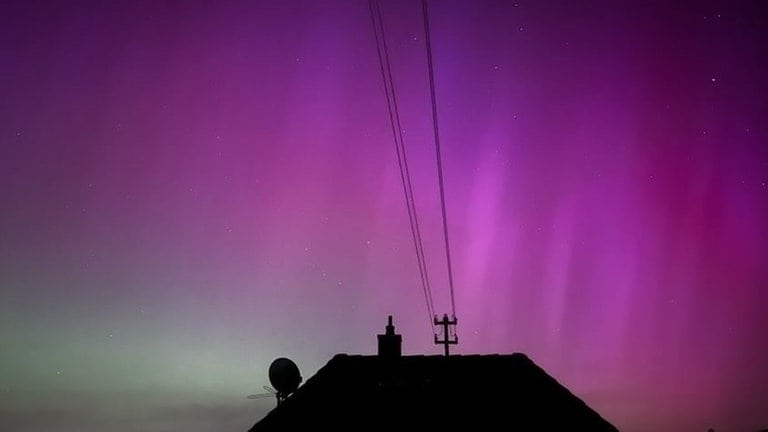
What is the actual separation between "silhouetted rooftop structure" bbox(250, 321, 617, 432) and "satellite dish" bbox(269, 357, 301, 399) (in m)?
4.20

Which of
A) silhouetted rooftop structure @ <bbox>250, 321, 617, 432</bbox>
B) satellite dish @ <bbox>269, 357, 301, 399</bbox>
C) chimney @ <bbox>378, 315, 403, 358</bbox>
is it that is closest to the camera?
silhouetted rooftop structure @ <bbox>250, 321, 617, 432</bbox>

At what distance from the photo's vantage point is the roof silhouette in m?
10.5

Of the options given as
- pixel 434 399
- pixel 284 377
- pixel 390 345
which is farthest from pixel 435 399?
pixel 284 377

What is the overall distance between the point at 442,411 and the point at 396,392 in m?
1.59

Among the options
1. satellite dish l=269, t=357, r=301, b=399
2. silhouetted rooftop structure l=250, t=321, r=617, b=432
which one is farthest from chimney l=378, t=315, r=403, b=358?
satellite dish l=269, t=357, r=301, b=399

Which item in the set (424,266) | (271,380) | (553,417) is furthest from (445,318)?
(553,417)

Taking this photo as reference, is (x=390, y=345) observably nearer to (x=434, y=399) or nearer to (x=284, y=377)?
(x=284, y=377)

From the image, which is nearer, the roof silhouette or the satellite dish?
the roof silhouette

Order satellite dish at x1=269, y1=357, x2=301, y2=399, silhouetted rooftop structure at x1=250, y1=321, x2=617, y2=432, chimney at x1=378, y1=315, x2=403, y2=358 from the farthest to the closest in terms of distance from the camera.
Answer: satellite dish at x1=269, y1=357, x2=301, y2=399, chimney at x1=378, y1=315, x2=403, y2=358, silhouetted rooftop structure at x1=250, y1=321, x2=617, y2=432

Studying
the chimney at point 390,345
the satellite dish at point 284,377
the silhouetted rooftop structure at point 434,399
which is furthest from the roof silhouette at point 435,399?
the satellite dish at point 284,377

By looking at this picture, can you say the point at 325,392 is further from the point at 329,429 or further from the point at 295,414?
the point at 329,429

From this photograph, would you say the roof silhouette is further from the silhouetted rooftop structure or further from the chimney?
the chimney

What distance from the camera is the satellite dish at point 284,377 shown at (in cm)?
1927

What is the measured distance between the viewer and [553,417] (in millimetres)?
10711
